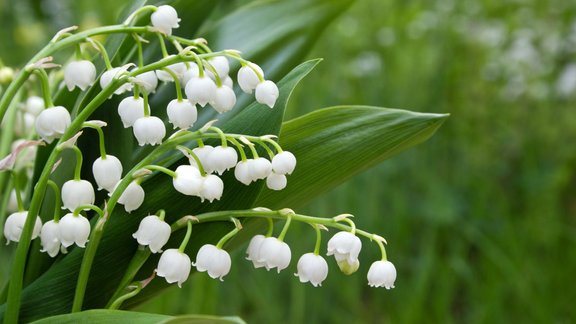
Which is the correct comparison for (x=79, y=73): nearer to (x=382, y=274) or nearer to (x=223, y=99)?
(x=223, y=99)

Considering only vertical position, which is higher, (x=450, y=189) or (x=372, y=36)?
(x=372, y=36)

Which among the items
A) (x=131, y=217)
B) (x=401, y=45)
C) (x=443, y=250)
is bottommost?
(x=443, y=250)

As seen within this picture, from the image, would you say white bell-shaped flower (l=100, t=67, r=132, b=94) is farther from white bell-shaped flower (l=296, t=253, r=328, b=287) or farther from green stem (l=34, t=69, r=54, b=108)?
white bell-shaped flower (l=296, t=253, r=328, b=287)

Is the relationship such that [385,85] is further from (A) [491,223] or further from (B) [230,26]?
(B) [230,26]

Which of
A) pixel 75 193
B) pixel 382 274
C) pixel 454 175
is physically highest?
pixel 75 193

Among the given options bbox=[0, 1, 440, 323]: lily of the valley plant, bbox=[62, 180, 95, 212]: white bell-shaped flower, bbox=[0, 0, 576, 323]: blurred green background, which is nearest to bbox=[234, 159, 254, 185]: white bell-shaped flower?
bbox=[0, 1, 440, 323]: lily of the valley plant

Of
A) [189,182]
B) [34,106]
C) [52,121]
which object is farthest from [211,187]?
[34,106]

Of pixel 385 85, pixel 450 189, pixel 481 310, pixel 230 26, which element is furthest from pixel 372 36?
pixel 230 26
